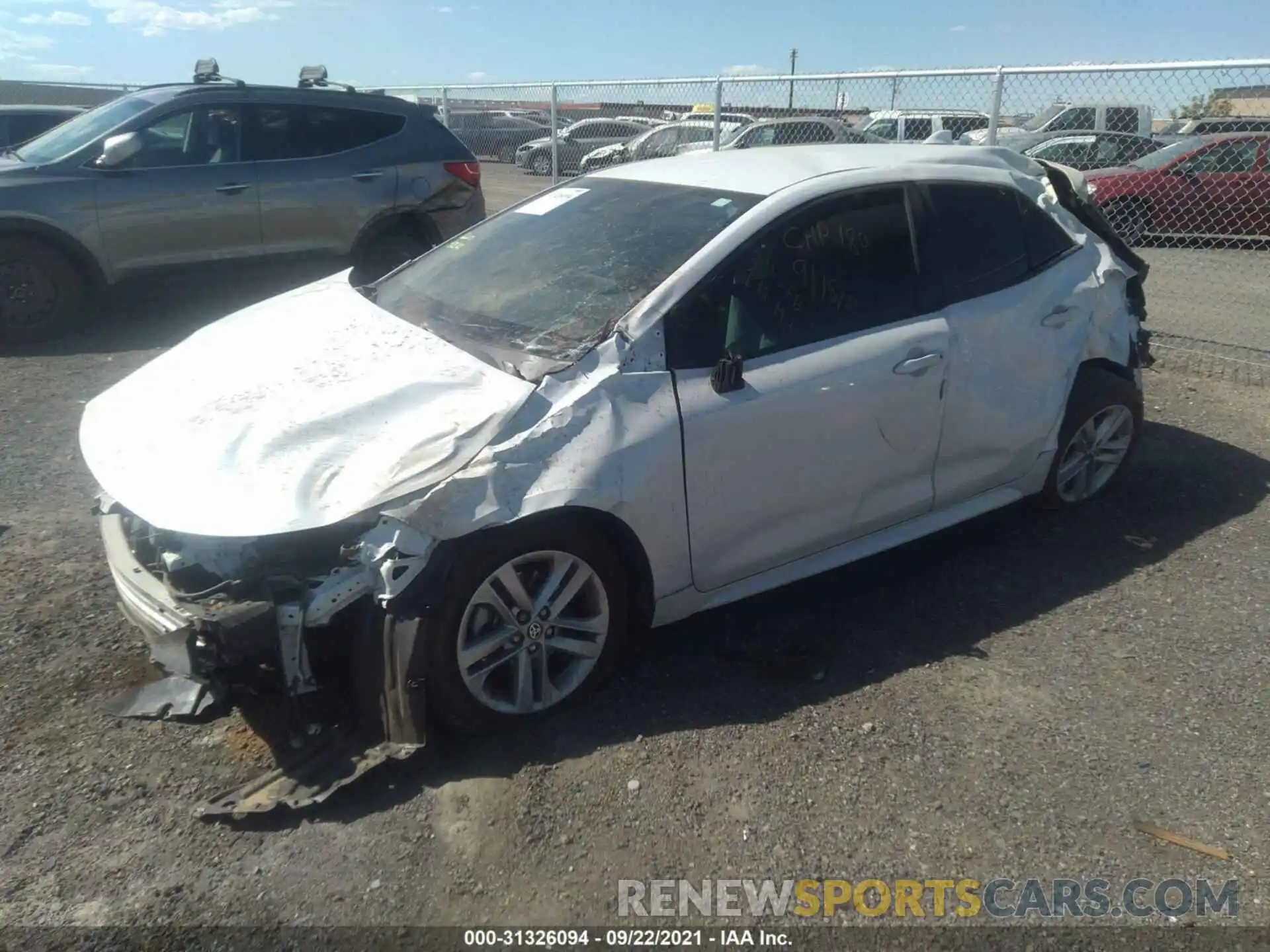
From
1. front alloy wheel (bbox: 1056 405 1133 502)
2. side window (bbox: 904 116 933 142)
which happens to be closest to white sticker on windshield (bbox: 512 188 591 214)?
front alloy wheel (bbox: 1056 405 1133 502)

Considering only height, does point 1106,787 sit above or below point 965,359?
below

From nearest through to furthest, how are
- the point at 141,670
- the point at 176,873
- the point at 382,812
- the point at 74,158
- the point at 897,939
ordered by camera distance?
the point at 897,939 → the point at 176,873 → the point at 382,812 → the point at 141,670 → the point at 74,158

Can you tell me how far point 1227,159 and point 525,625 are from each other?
12.4 metres

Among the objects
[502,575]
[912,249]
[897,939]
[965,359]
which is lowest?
[897,939]

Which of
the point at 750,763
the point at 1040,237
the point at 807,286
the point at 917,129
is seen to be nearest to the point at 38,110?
the point at 917,129

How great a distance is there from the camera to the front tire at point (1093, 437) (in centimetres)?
443

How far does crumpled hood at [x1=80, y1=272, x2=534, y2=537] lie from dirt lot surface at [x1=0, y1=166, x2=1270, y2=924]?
19 cm

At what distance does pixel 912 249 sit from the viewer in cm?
379

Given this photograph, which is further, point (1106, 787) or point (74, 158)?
point (74, 158)

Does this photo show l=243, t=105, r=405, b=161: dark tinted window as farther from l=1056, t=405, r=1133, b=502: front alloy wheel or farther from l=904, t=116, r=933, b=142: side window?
l=904, t=116, r=933, b=142: side window

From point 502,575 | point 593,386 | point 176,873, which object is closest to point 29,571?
point 176,873

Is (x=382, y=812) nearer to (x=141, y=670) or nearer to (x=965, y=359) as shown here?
(x=141, y=670)

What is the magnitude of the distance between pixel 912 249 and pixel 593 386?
1561 mm

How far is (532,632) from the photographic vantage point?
118 inches
